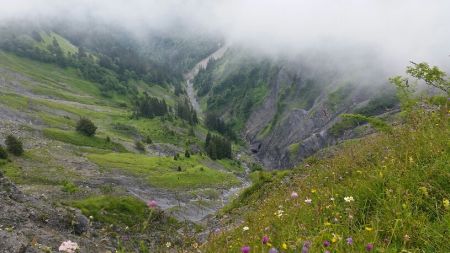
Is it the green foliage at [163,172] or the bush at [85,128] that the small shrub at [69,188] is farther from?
the bush at [85,128]

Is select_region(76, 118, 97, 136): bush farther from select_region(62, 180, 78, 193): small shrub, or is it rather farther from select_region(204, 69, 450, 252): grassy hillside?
select_region(204, 69, 450, 252): grassy hillside

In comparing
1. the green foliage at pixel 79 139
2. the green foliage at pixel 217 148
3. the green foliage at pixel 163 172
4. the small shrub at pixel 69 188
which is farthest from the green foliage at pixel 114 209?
the green foliage at pixel 217 148

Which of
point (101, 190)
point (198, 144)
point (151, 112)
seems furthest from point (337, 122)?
point (101, 190)

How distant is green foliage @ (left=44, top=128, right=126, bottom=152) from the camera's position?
10519cm

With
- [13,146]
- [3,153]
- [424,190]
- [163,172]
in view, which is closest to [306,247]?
[424,190]

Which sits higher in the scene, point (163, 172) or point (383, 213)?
point (383, 213)

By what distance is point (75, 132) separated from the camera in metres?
116

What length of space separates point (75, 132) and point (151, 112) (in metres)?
83.5

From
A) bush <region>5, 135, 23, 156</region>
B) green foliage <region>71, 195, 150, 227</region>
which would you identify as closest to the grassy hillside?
green foliage <region>71, 195, 150, 227</region>

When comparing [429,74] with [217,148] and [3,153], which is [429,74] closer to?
[3,153]

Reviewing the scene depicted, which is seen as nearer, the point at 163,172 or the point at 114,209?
the point at 114,209

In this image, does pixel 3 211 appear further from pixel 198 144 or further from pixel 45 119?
pixel 198 144

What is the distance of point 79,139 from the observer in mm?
111312

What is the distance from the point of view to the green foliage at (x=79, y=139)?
105m
